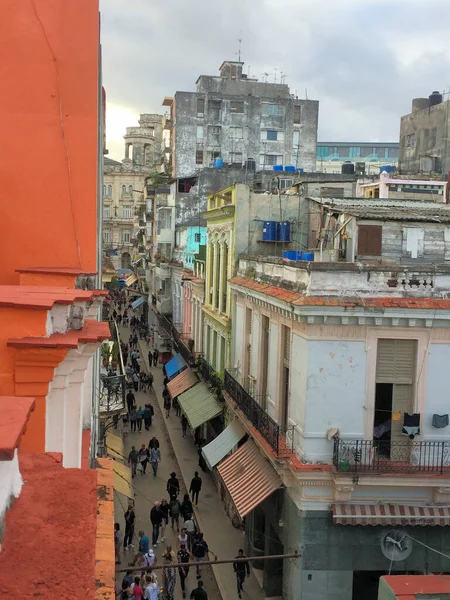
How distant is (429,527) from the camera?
14.3 m

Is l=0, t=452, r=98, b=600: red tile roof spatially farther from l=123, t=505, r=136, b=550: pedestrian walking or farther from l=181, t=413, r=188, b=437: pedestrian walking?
l=181, t=413, r=188, b=437: pedestrian walking

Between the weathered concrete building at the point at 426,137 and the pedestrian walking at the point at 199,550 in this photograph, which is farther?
the weathered concrete building at the point at 426,137

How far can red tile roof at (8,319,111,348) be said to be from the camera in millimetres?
5902

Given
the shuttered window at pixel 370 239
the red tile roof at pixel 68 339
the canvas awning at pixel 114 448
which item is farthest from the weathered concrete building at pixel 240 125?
the red tile roof at pixel 68 339

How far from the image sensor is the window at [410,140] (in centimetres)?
4347

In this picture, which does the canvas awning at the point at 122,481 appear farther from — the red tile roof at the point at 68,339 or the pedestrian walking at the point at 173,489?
the red tile roof at the point at 68,339

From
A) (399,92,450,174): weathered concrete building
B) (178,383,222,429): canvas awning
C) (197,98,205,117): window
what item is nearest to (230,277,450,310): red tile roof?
(178,383,222,429): canvas awning

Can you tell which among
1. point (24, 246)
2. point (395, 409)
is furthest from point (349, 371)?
point (24, 246)

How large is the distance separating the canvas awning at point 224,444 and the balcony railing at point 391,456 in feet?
20.8

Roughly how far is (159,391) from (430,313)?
1016 inches

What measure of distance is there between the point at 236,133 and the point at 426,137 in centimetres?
1889

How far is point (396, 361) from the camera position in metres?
14.4

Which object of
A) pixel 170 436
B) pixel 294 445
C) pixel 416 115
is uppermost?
pixel 416 115

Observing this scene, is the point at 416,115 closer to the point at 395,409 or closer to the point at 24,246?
the point at 395,409
